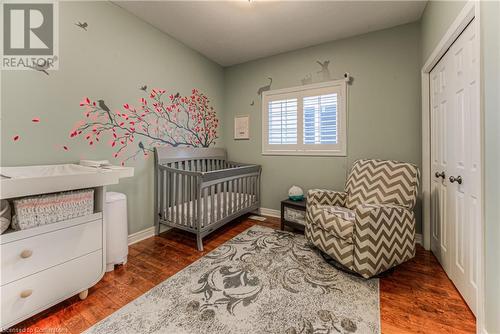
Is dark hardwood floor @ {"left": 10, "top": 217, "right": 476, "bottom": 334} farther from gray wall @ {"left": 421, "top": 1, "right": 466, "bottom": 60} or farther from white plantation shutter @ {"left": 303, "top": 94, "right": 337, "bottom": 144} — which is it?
gray wall @ {"left": 421, "top": 1, "right": 466, "bottom": 60}

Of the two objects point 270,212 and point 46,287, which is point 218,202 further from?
point 46,287

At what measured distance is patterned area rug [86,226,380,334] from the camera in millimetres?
1166

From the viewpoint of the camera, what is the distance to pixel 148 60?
2.35m

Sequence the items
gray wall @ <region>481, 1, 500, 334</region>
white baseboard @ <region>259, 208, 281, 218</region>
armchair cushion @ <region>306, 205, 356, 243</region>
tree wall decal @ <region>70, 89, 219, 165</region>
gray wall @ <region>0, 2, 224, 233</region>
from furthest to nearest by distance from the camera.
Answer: white baseboard @ <region>259, 208, 281, 218</region>, tree wall decal @ <region>70, 89, 219, 165</region>, armchair cushion @ <region>306, 205, 356, 243</region>, gray wall @ <region>0, 2, 224, 233</region>, gray wall @ <region>481, 1, 500, 334</region>

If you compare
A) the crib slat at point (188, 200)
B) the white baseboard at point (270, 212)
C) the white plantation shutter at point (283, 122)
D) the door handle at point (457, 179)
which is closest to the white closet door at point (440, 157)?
the door handle at point (457, 179)

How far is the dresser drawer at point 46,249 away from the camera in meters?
1.08

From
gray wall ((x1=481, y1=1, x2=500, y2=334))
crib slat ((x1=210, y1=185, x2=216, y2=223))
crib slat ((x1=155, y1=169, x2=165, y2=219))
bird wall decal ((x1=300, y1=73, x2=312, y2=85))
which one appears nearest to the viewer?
gray wall ((x1=481, y1=1, x2=500, y2=334))

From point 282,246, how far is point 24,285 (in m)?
1.92

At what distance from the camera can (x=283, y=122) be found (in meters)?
3.07

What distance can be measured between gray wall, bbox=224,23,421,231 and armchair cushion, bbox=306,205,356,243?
0.93 m

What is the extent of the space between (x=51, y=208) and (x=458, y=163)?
275cm

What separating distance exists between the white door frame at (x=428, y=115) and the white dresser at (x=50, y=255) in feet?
7.40

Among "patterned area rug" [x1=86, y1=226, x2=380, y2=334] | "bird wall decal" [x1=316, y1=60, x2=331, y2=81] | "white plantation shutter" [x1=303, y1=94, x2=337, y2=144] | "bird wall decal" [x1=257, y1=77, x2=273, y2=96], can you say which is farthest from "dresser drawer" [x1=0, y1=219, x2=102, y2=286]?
"bird wall decal" [x1=316, y1=60, x2=331, y2=81]

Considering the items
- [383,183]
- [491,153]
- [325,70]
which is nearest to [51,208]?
[491,153]
